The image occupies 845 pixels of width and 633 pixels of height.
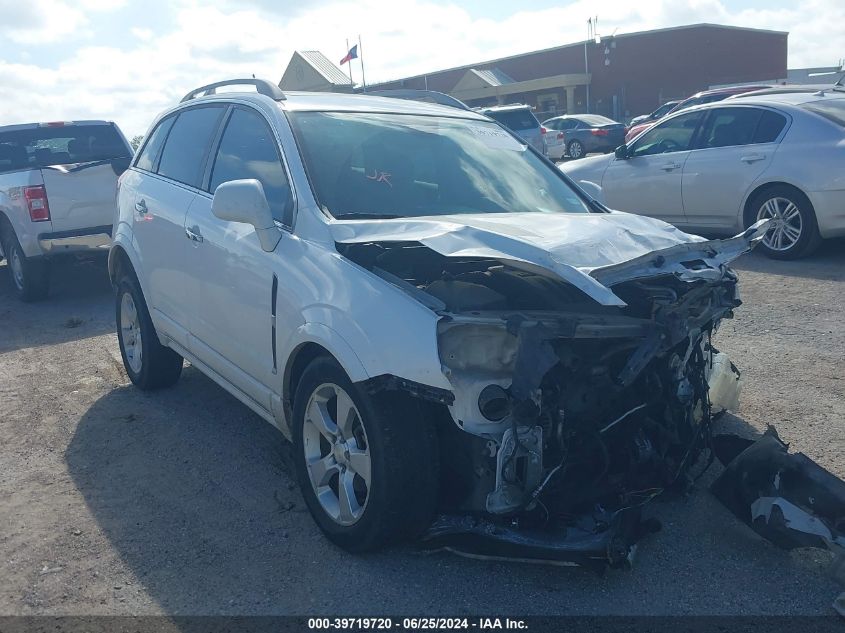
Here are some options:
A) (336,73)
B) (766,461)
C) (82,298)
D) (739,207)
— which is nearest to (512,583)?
(766,461)

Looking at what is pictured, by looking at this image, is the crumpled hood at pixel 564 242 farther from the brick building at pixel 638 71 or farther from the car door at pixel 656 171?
the brick building at pixel 638 71

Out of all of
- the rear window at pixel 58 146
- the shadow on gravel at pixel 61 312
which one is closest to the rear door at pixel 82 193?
the shadow on gravel at pixel 61 312

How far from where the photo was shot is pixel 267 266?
387cm

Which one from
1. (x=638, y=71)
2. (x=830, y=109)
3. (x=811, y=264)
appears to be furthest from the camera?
(x=638, y=71)

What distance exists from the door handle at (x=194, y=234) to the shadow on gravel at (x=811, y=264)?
598 centimetres

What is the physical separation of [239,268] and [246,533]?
1.30 m

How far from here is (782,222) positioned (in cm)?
857

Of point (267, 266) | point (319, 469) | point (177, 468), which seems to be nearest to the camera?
point (319, 469)

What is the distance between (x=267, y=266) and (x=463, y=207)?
1060mm

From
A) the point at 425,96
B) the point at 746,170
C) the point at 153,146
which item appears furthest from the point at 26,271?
the point at 746,170

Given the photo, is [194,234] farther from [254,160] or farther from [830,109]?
[830,109]

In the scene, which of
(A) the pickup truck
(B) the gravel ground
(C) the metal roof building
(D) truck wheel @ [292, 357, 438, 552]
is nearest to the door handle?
(B) the gravel ground

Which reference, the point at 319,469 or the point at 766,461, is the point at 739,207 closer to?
the point at 766,461

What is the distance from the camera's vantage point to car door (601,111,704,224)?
31.6 ft
